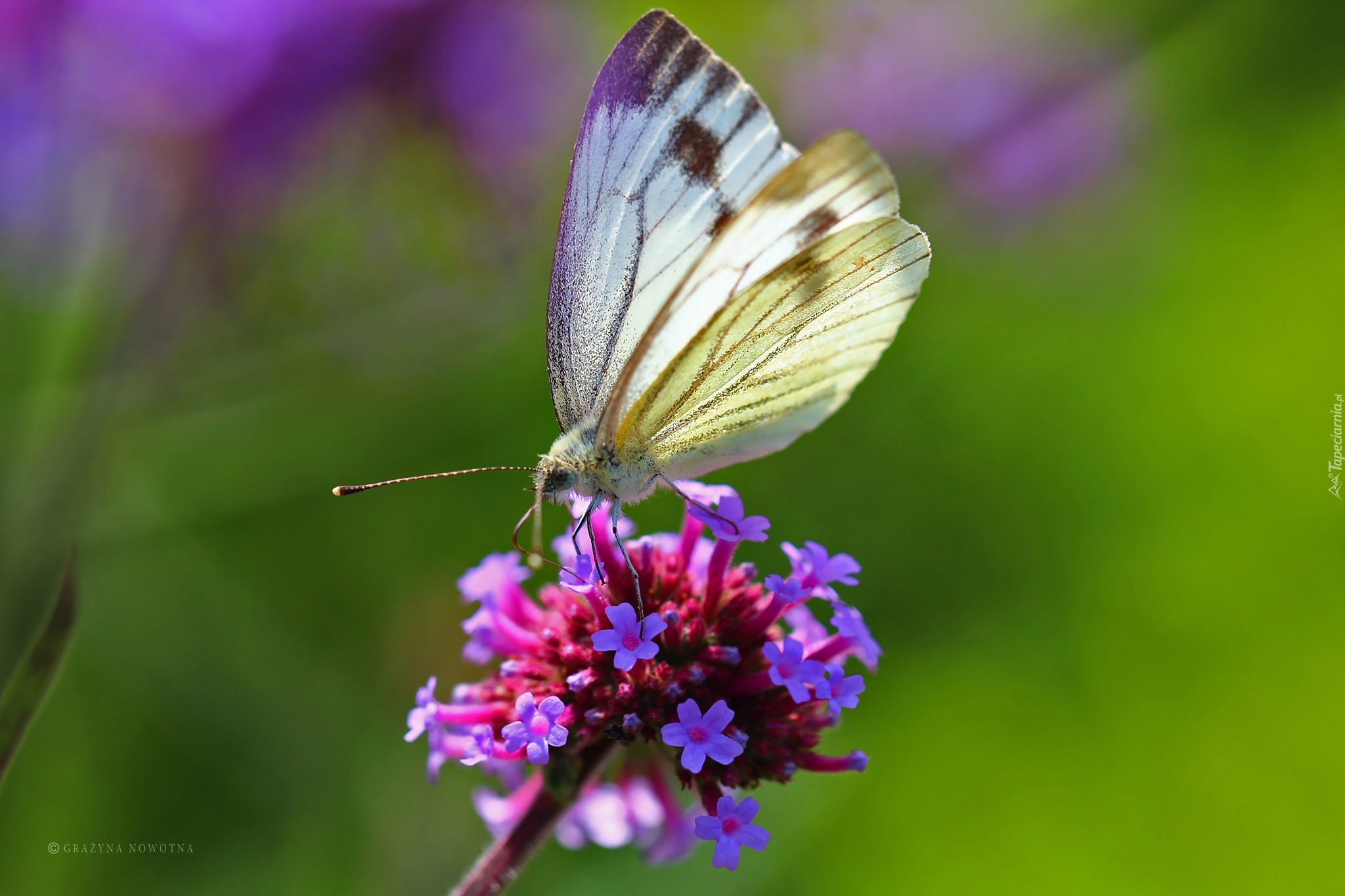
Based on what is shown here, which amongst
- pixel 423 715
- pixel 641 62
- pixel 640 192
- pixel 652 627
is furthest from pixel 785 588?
pixel 641 62

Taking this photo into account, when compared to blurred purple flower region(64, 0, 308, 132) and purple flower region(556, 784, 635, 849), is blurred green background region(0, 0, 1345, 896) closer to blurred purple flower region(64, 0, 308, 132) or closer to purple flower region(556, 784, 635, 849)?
blurred purple flower region(64, 0, 308, 132)

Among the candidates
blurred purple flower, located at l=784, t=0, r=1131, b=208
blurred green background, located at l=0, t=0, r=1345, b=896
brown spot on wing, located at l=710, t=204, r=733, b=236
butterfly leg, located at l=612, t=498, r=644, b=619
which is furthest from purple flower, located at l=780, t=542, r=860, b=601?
blurred purple flower, located at l=784, t=0, r=1131, b=208

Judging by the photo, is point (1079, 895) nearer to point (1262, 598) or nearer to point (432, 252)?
point (1262, 598)

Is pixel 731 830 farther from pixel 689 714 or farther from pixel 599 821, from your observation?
pixel 599 821

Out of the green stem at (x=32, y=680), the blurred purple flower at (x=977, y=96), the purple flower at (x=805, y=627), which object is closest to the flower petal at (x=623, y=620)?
the purple flower at (x=805, y=627)

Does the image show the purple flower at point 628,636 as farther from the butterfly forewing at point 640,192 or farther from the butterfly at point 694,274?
the butterfly forewing at point 640,192

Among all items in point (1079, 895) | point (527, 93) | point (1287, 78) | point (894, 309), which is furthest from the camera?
point (1287, 78)

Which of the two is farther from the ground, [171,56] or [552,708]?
[171,56]

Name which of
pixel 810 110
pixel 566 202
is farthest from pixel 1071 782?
pixel 810 110
